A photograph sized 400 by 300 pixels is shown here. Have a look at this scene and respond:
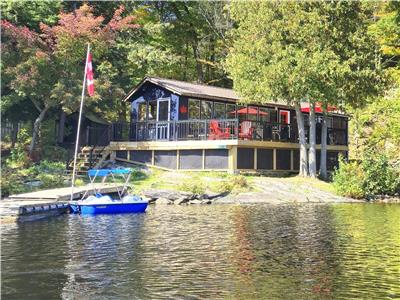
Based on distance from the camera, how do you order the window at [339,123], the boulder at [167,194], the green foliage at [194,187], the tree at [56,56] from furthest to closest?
the window at [339,123] → the tree at [56,56] → the green foliage at [194,187] → the boulder at [167,194]

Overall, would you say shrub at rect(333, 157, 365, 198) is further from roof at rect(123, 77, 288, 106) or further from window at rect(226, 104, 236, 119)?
window at rect(226, 104, 236, 119)

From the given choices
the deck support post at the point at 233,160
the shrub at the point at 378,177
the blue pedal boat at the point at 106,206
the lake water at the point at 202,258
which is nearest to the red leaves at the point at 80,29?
the deck support post at the point at 233,160

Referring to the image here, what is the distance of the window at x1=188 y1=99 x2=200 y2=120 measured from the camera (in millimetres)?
39775

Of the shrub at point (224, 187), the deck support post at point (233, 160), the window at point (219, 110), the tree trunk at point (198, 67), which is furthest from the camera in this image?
the tree trunk at point (198, 67)

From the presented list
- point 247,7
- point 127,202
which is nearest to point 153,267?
point 127,202

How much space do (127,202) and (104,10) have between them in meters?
24.1

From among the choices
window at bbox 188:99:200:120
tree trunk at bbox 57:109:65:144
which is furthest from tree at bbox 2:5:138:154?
window at bbox 188:99:200:120

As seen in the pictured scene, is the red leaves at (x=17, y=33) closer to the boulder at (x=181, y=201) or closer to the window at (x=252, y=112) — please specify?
the boulder at (x=181, y=201)

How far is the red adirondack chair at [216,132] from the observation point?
117 ft

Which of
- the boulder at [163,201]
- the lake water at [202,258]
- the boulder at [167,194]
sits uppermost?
the boulder at [167,194]

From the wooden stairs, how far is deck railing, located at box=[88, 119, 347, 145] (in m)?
1.33

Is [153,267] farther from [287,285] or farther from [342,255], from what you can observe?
[342,255]

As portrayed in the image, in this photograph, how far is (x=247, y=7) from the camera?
3584 centimetres

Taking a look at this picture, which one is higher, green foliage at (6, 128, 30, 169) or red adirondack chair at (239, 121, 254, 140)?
red adirondack chair at (239, 121, 254, 140)
